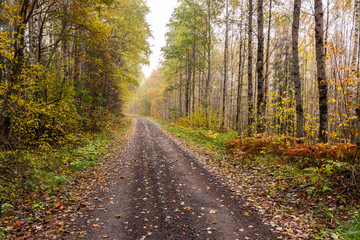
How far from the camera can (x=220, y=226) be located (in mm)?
4203

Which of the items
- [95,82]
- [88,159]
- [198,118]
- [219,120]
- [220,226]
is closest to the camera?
[220,226]

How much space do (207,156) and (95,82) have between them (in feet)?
35.3

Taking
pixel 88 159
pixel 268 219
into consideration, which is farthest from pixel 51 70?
pixel 268 219

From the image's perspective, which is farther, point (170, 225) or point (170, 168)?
point (170, 168)

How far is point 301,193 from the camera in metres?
5.21

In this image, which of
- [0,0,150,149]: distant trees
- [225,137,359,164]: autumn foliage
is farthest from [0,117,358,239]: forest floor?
[0,0,150,149]: distant trees

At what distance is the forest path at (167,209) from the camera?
401cm

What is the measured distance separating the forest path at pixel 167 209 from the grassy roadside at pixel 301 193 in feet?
1.69

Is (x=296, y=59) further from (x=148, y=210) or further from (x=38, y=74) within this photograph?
(x=38, y=74)

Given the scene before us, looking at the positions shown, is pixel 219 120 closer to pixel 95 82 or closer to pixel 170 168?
pixel 170 168

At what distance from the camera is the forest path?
158 inches

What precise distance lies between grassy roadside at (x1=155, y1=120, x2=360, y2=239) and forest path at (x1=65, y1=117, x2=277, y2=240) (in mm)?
514

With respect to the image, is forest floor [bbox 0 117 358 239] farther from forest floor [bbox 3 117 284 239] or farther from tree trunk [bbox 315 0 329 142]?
tree trunk [bbox 315 0 329 142]

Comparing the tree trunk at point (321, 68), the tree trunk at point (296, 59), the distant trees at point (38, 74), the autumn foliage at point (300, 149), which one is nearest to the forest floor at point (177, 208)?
the autumn foliage at point (300, 149)
